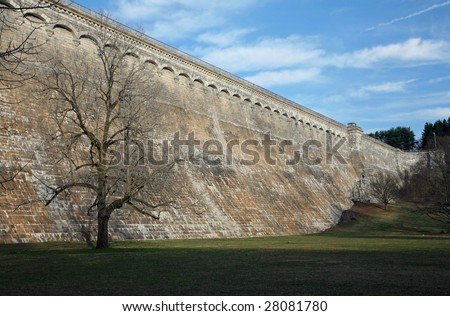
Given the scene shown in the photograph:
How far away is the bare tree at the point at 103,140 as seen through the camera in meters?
18.1

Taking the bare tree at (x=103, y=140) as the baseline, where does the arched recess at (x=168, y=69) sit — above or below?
above

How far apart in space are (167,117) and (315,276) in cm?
2558

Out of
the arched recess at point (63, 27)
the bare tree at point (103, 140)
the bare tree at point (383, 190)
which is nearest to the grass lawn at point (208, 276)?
the bare tree at point (103, 140)

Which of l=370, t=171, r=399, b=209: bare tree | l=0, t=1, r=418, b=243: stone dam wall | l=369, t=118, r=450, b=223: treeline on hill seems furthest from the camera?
l=370, t=171, r=399, b=209: bare tree

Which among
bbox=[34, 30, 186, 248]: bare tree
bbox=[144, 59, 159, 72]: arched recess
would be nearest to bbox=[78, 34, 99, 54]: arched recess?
bbox=[34, 30, 186, 248]: bare tree

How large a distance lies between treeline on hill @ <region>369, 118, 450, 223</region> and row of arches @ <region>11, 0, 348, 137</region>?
18.4m

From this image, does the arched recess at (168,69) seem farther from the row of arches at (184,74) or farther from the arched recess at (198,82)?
the arched recess at (198,82)

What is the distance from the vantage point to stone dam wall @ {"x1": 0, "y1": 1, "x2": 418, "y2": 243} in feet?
67.1

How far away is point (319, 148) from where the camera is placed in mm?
61625

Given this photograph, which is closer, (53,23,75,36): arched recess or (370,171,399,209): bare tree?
(53,23,75,36): arched recess

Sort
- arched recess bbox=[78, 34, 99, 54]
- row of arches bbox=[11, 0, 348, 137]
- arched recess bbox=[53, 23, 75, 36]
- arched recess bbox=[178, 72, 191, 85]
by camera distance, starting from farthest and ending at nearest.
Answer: arched recess bbox=[178, 72, 191, 85]
arched recess bbox=[78, 34, 99, 54]
arched recess bbox=[53, 23, 75, 36]
row of arches bbox=[11, 0, 348, 137]

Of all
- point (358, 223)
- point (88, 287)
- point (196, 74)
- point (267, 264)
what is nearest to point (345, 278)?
point (267, 264)

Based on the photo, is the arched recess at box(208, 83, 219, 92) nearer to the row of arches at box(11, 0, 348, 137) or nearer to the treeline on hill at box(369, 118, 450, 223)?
the row of arches at box(11, 0, 348, 137)

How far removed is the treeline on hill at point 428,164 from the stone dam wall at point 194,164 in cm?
955
